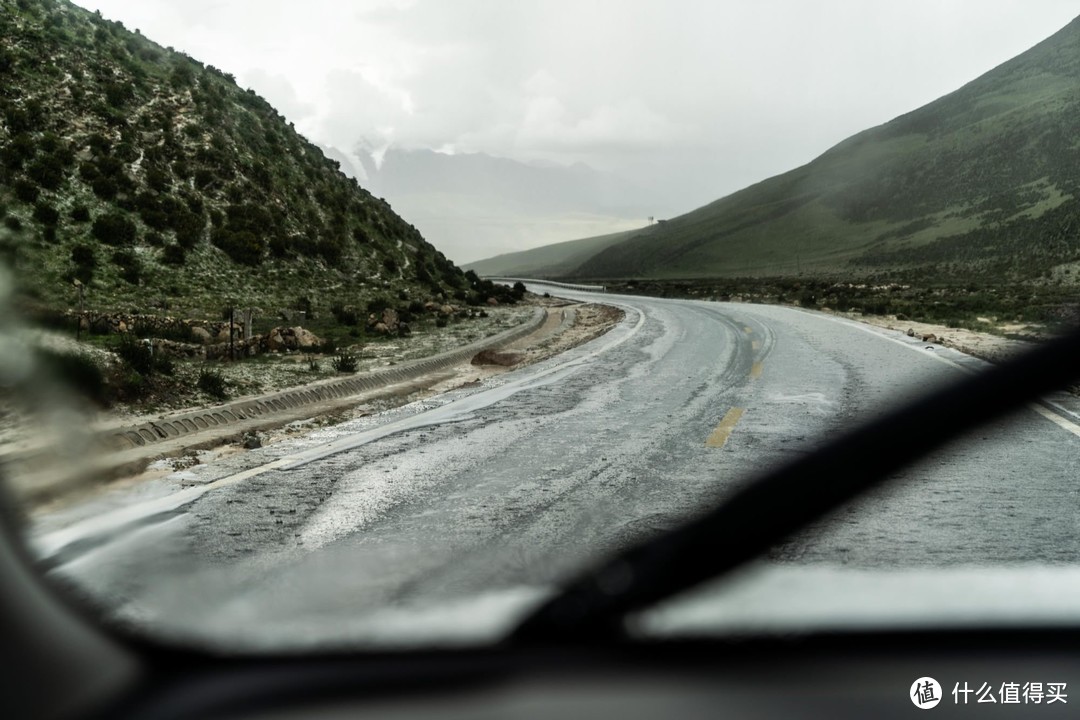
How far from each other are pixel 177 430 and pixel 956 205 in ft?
480

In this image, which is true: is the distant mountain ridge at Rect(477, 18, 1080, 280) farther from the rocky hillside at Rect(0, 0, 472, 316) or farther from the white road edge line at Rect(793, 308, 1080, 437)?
the rocky hillside at Rect(0, 0, 472, 316)

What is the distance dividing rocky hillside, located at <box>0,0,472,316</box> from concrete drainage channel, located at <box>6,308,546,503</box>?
1273 centimetres

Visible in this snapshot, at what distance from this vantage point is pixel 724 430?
8484 mm

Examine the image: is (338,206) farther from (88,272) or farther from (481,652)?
(481,652)

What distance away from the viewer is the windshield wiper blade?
4.34 ft

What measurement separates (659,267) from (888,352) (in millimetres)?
175384

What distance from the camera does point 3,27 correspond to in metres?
38.8

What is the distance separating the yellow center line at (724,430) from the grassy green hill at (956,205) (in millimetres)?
66424

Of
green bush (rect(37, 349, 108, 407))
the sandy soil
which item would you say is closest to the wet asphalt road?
green bush (rect(37, 349, 108, 407))

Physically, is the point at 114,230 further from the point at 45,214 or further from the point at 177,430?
the point at 177,430

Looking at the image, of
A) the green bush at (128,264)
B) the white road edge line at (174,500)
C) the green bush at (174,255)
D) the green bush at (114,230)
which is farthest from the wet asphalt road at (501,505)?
the green bush at (114,230)

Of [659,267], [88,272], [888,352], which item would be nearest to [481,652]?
[888,352]

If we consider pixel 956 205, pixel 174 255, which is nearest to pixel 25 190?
pixel 174 255

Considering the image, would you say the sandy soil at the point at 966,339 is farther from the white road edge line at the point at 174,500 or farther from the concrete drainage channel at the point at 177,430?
the concrete drainage channel at the point at 177,430
